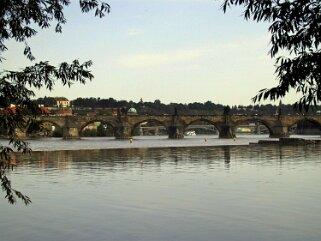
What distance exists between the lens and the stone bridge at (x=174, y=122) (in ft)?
449

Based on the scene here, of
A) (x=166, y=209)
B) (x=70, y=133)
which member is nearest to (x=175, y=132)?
(x=70, y=133)

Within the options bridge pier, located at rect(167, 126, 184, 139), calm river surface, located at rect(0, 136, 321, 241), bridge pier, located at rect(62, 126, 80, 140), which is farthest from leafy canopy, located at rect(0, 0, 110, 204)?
bridge pier, located at rect(167, 126, 184, 139)

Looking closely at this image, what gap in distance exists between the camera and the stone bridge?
5394 inches

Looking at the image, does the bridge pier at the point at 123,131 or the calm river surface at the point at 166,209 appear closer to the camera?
the calm river surface at the point at 166,209

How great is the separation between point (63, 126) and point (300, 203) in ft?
403

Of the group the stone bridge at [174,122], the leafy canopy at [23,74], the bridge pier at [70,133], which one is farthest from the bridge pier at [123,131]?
the leafy canopy at [23,74]

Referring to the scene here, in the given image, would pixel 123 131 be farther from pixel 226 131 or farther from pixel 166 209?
pixel 166 209

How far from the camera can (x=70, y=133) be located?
135m

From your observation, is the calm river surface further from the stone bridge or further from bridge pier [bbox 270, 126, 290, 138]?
bridge pier [bbox 270, 126, 290, 138]

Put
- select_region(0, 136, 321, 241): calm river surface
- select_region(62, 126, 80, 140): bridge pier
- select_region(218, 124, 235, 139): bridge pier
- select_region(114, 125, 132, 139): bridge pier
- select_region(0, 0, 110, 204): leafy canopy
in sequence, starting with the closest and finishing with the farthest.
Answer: select_region(0, 0, 110, 204): leafy canopy, select_region(0, 136, 321, 241): calm river surface, select_region(62, 126, 80, 140): bridge pier, select_region(114, 125, 132, 139): bridge pier, select_region(218, 124, 235, 139): bridge pier

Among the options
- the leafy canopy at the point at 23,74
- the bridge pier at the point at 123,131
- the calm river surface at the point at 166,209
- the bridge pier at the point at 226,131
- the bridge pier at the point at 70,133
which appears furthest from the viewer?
the bridge pier at the point at 226,131

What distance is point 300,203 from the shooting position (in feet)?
61.1

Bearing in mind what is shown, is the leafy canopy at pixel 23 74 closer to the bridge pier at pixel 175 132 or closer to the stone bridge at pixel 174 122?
the stone bridge at pixel 174 122

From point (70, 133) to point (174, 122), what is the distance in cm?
3018
